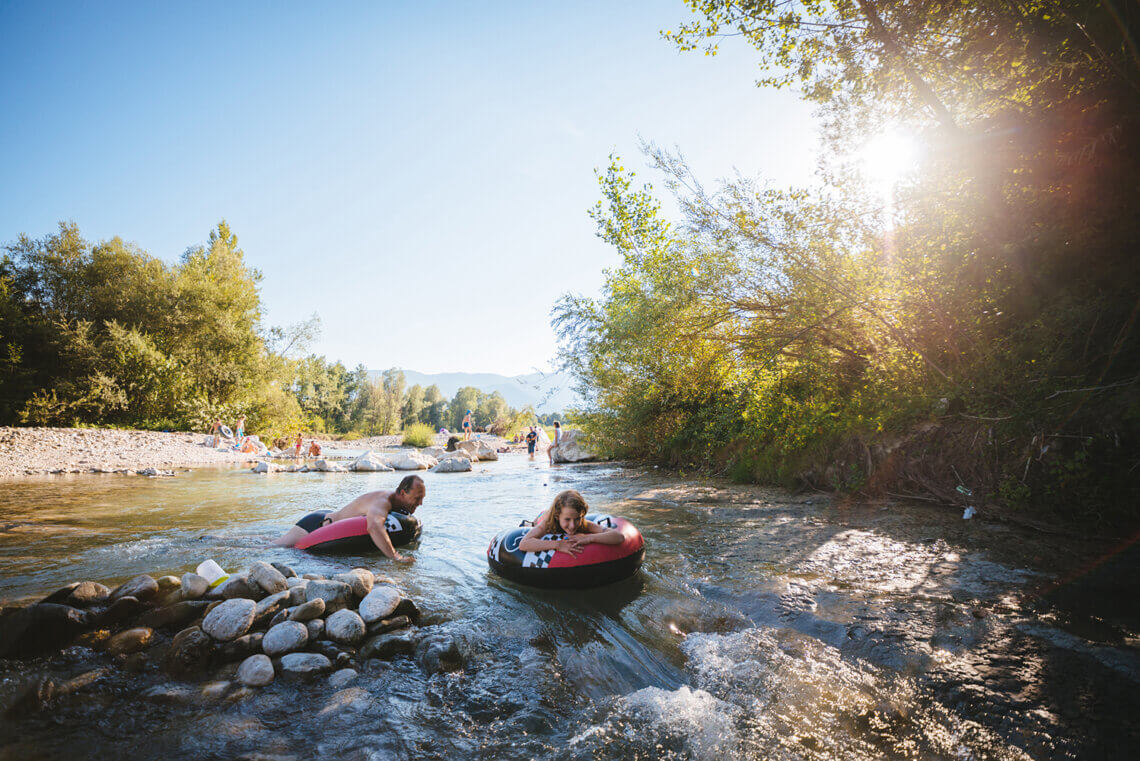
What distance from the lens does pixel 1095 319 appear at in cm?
464

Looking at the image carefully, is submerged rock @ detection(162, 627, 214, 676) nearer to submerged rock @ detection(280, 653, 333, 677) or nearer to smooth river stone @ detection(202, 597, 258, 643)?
smooth river stone @ detection(202, 597, 258, 643)

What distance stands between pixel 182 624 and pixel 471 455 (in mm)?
20545

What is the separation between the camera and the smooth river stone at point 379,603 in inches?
155

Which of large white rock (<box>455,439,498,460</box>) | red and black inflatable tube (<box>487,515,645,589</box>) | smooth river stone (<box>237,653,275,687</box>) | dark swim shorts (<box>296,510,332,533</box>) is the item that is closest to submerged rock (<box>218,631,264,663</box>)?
smooth river stone (<box>237,653,275,687</box>)

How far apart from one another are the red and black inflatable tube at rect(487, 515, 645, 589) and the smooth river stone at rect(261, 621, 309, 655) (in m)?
2.11

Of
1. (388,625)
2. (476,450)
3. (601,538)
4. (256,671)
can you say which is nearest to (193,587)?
(256,671)

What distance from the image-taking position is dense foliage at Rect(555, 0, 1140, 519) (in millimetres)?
4496

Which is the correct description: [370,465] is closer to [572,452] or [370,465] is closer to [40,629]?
[572,452]

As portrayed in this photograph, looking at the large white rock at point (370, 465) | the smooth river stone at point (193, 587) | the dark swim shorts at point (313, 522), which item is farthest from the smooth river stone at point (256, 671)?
the large white rock at point (370, 465)

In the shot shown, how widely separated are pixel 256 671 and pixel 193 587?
159cm

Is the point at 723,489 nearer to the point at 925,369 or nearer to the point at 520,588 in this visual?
the point at 925,369

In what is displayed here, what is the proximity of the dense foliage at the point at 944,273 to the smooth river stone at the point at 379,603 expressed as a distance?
7068 mm

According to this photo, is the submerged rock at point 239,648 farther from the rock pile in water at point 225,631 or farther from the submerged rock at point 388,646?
the submerged rock at point 388,646

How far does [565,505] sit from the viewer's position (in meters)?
5.08
